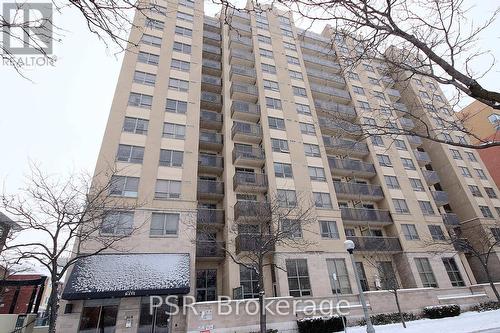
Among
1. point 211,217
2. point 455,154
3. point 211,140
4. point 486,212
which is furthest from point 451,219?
point 211,140

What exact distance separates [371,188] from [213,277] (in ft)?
59.7

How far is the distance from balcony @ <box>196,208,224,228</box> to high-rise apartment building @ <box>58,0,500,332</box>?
0.37ft

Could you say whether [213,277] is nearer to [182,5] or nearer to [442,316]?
[442,316]

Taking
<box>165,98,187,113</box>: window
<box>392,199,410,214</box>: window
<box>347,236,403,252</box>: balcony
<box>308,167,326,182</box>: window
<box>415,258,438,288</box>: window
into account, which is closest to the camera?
<box>347,236,403,252</box>: balcony

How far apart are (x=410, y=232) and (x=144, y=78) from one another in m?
30.3

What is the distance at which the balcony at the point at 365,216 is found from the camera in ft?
85.0

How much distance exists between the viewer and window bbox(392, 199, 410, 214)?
2762 centimetres

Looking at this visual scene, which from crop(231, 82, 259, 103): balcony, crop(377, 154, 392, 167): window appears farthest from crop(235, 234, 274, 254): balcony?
crop(377, 154, 392, 167): window

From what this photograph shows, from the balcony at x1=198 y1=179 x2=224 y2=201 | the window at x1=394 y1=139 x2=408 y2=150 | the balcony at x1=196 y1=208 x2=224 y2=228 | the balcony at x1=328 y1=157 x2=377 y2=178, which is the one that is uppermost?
the window at x1=394 y1=139 x2=408 y2=150

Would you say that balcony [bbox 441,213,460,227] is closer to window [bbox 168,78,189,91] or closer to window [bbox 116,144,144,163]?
window [bbox 168,78,189,91]

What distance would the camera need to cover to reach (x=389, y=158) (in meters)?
31.2

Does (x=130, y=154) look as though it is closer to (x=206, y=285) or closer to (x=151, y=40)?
(x=206, y=285)

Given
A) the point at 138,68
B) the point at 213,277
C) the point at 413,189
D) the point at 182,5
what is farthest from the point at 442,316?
the point at 182,5

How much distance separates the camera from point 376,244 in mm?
24766
